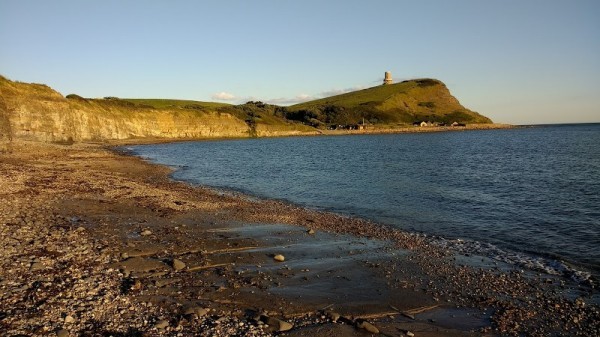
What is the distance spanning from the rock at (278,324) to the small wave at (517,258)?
1054cm

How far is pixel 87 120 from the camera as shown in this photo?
9438 centimetres

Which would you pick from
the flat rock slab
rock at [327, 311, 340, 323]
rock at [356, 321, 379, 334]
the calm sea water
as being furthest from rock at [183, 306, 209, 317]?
the calm sea water

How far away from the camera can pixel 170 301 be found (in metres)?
10.6

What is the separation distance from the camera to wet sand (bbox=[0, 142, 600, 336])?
31.3 ft

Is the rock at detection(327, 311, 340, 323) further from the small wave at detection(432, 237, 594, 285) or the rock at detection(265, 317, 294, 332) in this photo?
the small wave at detection(432, 237, 594, 285)

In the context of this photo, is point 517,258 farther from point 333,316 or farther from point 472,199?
point 472,199

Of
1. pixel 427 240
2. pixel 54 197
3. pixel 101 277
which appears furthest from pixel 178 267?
pixel 54 197

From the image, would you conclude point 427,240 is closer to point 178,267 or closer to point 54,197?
point 178,267

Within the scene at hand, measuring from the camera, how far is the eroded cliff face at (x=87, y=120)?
6956 centimetres

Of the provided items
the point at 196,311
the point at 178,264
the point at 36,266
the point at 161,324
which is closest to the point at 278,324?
the point at 196,311

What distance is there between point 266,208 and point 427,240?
10.6 meters

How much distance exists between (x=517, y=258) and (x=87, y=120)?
323 feet

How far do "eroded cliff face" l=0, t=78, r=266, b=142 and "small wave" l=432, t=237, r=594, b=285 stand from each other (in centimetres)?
5522

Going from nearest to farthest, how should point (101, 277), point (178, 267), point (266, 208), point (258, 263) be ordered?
point (101, 277) → point (178, 267) → point (258, 263) → point (266, 208)
